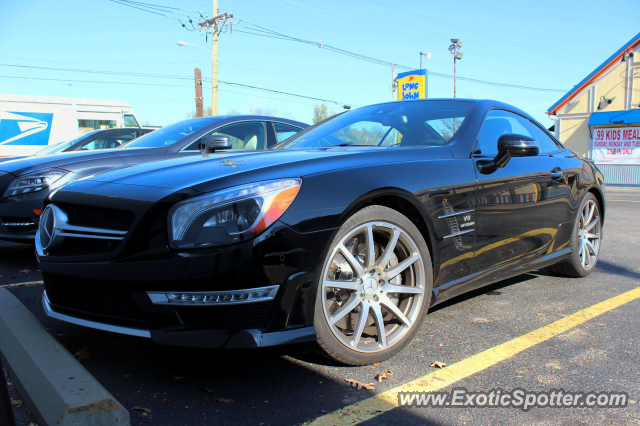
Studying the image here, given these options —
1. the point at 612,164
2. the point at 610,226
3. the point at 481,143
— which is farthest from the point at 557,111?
the point at 481,143

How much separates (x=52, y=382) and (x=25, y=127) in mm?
16621

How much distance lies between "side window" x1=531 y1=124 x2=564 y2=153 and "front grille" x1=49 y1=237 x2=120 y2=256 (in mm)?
3262

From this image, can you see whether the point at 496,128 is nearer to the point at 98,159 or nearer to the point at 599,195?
the point at 599,195

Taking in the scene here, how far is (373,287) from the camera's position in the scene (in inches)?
99.2

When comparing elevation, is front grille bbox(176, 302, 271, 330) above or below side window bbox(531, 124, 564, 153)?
below

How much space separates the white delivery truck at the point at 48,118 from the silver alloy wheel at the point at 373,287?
15079 millimetres

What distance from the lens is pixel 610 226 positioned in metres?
7.98

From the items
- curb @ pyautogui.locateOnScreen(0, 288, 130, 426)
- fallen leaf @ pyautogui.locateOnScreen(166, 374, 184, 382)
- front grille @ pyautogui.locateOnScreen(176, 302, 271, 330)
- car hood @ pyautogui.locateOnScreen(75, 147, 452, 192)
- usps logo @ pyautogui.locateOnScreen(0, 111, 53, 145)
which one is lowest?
fallen leaf @ pyautogui.locateOnScreen(166, 374, 184, 382)

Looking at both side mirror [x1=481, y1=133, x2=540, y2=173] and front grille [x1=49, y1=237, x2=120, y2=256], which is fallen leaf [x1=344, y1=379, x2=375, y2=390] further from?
side mirror [x1=481, y1=133, x2=540, y2=173]

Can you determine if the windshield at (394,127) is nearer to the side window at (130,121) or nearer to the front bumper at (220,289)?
the front bumper at (220,289)

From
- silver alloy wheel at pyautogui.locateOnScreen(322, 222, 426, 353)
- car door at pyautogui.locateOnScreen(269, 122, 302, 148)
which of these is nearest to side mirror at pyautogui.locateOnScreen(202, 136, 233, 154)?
silver alloy wheel at pyautogui.locateOnScreen(322, 222, 426, 353)

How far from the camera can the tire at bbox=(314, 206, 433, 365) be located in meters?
2.35

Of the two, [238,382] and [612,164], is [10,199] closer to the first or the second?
[238,382]

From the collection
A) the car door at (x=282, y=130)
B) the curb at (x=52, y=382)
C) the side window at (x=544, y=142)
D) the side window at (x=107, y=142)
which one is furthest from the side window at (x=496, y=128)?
the side window at (x=107, y=142)
